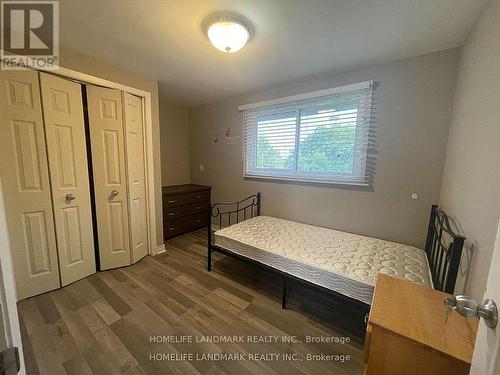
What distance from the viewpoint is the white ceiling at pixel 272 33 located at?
1341 mm

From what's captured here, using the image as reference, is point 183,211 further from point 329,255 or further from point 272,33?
point 272,33

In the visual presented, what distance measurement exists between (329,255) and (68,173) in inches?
104

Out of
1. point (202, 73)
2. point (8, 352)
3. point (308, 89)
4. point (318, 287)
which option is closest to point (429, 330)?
point (318, 287)

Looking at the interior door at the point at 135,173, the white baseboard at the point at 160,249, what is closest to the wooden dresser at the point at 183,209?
the white baseboard at the point at 160,249

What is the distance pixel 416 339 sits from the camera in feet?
2.46

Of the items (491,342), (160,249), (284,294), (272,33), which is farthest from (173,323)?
(272,33)

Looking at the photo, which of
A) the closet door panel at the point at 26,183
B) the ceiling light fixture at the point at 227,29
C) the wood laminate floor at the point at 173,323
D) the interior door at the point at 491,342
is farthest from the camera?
the closet door panel at the point at 26,183

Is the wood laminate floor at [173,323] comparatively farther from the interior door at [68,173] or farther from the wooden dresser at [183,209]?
the wooden dresser at [183,209]

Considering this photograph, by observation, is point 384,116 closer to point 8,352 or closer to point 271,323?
point 271,323

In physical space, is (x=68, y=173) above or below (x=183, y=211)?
above

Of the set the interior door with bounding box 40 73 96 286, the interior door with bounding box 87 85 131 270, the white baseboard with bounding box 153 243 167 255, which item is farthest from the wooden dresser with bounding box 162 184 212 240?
the interior door with bounding box 40 73 96 286

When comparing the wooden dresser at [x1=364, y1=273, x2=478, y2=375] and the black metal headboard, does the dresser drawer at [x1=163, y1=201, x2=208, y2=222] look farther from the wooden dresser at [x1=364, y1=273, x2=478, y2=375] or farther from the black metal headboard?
the black metal headboard

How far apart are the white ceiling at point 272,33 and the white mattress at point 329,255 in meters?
1.85

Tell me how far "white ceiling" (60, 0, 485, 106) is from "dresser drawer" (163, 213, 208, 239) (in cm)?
216
